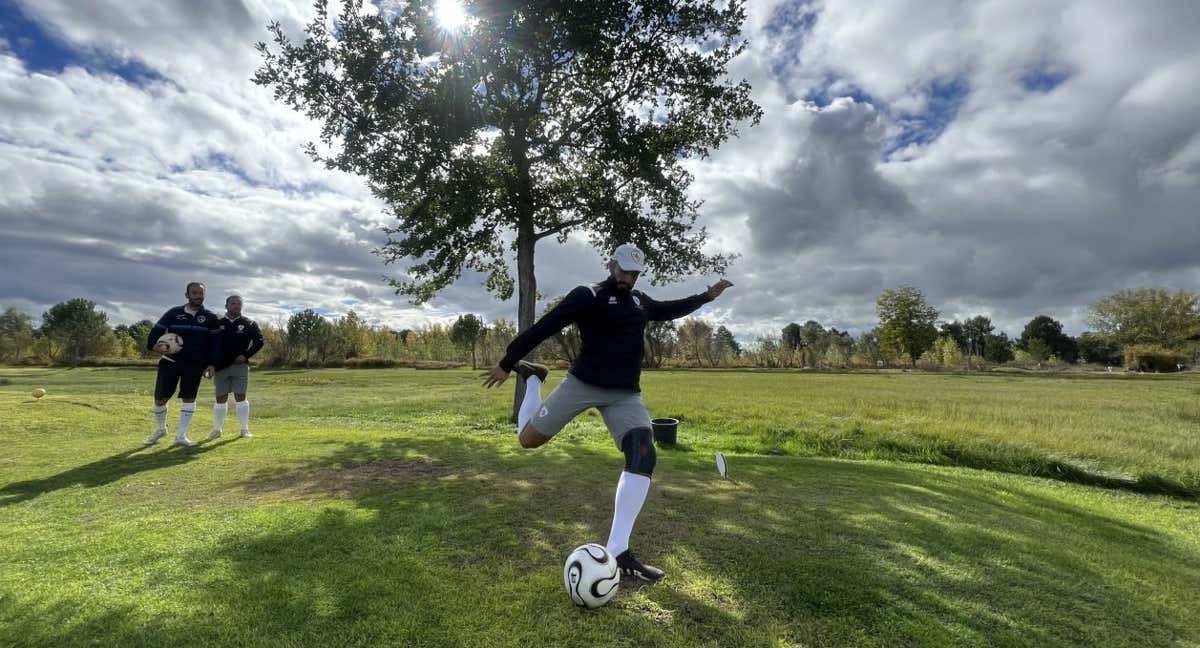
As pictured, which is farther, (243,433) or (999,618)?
(243,433)

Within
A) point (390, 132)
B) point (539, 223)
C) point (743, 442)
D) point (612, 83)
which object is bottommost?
point (743, 442)

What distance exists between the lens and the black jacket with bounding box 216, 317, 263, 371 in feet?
39.7

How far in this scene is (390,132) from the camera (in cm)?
1762

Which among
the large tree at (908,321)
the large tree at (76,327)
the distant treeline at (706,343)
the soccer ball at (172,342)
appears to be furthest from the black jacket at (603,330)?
the large tree at (76,327)

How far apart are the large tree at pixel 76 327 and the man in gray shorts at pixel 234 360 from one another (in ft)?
325

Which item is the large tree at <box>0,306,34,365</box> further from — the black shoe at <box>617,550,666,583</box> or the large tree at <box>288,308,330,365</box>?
the black shoe at <box>617,550,666,583</box>

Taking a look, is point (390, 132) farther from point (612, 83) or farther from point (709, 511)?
point (709, 511)

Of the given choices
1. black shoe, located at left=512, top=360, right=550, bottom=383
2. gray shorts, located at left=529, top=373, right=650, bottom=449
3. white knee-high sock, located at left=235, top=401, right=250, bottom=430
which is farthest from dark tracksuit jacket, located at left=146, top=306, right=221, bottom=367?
gray shorts, located at left=529, top=373, right=650, bottom=449

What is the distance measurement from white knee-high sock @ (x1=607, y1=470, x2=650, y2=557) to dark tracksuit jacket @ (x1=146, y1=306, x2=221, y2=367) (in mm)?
11039

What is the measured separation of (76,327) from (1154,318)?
177771mm

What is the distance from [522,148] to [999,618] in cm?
1829

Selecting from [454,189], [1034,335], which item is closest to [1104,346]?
[1034,335]

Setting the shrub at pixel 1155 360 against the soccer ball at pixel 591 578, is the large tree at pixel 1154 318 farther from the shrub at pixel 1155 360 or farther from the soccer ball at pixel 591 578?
the soccer ball at pixel 591 578

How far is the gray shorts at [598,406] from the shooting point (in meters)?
5.39
